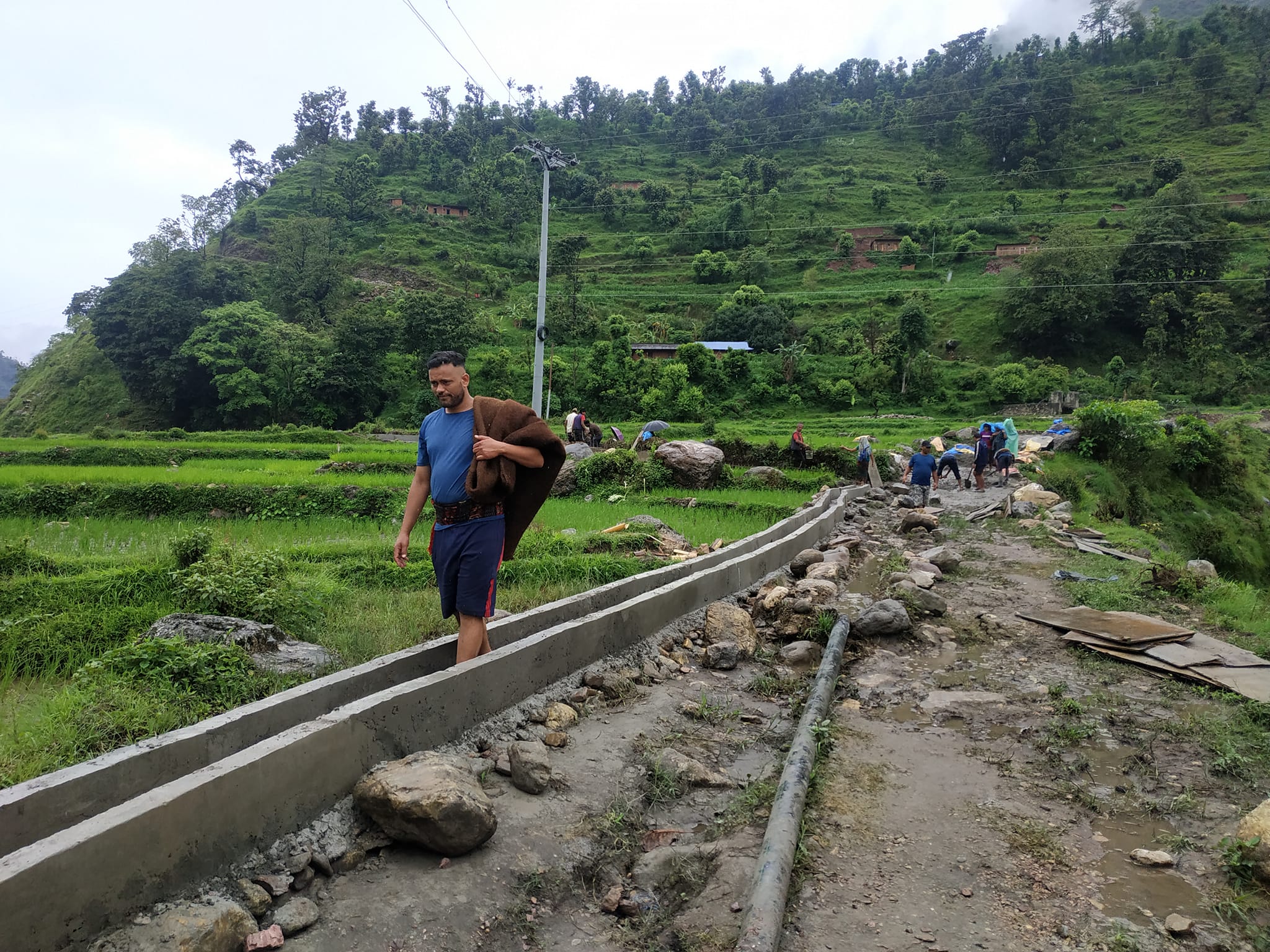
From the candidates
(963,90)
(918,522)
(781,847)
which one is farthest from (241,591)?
(963,90)

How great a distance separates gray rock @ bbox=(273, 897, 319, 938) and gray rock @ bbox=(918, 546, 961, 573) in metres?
8.09

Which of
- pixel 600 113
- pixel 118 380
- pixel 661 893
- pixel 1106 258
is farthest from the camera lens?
pixel 600 113

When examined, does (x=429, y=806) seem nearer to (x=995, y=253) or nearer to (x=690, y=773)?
(x=690, y=773)

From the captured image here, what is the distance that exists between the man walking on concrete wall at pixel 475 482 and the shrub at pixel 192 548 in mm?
2854

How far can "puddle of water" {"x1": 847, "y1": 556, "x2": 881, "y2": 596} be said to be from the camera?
8156mm

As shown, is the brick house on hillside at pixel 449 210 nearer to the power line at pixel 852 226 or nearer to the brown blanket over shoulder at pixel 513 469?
the power line at pixel 852 226

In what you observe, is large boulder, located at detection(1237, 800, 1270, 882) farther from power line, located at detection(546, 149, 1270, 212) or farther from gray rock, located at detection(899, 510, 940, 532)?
power line, located at detection(546, 149, 1270, 212)

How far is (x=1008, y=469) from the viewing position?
55.8 ft

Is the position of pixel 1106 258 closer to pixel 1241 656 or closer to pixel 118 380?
pixel 1241 656

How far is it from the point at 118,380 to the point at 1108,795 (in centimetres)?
5946

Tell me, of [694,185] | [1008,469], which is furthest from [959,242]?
[1008,469]

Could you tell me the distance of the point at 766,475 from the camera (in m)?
15.4

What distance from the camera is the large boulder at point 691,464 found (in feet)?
47.9

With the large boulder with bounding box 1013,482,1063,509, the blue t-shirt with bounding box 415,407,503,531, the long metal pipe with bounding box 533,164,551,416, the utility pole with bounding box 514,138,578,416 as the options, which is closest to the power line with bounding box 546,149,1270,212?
the utility pole with bounding box 514,138,578,416
